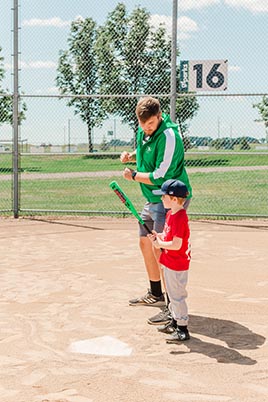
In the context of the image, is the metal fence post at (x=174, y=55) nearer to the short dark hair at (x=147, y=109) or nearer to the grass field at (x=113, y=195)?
the grass field at (x=113, y=195)

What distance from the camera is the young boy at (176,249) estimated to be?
4820mm

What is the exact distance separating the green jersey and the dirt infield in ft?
4.08

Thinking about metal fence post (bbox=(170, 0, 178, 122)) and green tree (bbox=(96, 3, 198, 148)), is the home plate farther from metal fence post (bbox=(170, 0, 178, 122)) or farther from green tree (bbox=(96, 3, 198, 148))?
green tree (bbox=(96, 3, 198, 148))

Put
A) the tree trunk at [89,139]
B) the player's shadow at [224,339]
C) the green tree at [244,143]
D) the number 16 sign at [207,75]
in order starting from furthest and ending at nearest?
the tree trunk at [89,139]
the green tree at [244,143]
the number 16 sign at [207,75]
the player's shadow at [224,339]

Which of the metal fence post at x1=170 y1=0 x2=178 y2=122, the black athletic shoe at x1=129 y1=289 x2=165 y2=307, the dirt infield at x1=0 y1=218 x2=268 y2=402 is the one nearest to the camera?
the dirt infield at x1=0 y1=218 x2=268 y2=402

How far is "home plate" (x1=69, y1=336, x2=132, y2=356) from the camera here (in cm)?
468

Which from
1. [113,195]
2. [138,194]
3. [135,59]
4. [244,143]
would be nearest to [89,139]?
[113,195]

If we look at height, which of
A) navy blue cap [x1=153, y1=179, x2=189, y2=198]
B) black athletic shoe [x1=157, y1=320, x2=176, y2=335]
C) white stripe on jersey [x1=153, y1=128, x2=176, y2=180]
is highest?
white stripe on jersey [x1=153, y1=128, x2=176, y2=180]

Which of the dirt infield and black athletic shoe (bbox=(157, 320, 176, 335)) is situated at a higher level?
black athletic shoe (bbox=(157, 320, 176, 335))

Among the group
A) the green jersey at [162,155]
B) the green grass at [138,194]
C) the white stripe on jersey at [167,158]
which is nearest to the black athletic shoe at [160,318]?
the green jersey at [162,155]

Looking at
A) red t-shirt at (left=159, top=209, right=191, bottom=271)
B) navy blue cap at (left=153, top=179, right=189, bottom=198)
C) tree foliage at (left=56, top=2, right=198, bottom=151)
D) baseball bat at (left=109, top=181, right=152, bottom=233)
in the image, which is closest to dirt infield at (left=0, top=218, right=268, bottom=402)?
red t-shirt at (left=159, top=209, right=191, bottom=271)

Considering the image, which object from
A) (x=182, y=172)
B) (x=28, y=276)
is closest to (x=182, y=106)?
(x=28, y=276)

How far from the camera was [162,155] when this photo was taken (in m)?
5.32

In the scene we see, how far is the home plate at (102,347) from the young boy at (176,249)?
1.30ft
